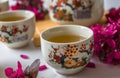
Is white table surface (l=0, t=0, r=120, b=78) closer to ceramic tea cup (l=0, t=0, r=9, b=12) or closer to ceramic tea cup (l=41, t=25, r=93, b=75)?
ceramic tea cup (l=41, t=25, r=93, b=75)

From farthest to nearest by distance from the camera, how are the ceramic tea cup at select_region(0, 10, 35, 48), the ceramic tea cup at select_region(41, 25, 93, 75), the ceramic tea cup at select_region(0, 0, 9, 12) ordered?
the ceramic tea cup at select_region(0, 0, 9, 12) → the ceramic tea cup at select_region(0, 10, 35, 48) → the ceramic tea cup at select_region(41, 25, 93, 75)

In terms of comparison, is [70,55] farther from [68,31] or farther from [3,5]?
[3,5]

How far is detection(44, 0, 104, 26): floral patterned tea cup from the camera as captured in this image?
55 centimetres

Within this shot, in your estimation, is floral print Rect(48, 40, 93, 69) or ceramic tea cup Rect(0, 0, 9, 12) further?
ceramic tea cup Rect(0, 0, 9, 12)

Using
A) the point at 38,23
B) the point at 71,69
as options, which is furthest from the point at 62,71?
the point at 38,23

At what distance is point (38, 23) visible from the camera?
65 centimetres

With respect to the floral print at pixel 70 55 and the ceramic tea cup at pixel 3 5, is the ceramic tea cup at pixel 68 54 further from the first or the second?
the ceramic tea cup at pixel 3 5

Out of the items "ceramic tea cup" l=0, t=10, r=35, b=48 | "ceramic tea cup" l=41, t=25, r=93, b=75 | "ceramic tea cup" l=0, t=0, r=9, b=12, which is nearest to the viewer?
"ceramic tea cup" l=41, t=25, r=93, b=75

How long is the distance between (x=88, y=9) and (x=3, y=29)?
185mm

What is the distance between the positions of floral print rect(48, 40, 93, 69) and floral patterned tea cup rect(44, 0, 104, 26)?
0.50ft

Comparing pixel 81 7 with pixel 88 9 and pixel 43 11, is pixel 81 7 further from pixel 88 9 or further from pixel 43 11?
pixel 43 11

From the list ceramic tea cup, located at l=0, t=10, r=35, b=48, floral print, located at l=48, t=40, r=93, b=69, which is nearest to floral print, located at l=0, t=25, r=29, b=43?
ceramic tea cup, located at l=0, t=10, r=35, b=48

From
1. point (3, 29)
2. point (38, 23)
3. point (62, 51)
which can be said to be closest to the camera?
point (62, 51)

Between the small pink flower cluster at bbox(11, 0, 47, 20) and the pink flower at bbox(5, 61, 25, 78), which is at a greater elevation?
the small pink flower cluster at bbox(11, 0, 47, 20)
